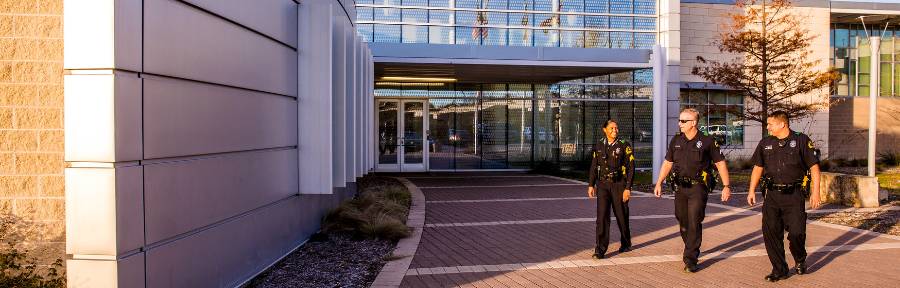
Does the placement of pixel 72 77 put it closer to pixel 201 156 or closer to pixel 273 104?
pixel 201 156

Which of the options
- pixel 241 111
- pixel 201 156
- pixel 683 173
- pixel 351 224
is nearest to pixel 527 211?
pixel 351 224

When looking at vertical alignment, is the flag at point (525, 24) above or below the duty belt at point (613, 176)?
above

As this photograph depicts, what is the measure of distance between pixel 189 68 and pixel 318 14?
337cm

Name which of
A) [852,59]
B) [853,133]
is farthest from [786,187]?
[852,59]

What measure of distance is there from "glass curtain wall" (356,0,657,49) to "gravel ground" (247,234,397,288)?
10416mm

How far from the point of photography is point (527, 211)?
506 inches

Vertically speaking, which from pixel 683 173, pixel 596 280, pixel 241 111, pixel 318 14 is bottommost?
pixel 596 280

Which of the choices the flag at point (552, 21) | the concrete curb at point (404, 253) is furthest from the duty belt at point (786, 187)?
the flag at point (552, 21)

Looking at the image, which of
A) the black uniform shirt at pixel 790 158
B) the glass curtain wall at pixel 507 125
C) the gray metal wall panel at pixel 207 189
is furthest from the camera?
the glass curtain wall at pixel 507 125

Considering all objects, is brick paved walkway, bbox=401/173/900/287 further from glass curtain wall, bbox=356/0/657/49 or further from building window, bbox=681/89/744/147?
building window, bbox=681/89/744/147

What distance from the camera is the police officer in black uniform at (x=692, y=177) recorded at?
761cm

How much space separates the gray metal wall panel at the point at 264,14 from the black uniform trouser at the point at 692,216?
15.3ft

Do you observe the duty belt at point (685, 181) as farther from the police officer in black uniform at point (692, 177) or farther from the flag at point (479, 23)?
the flag at point (479, 23)

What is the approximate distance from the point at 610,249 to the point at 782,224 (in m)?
2.15
